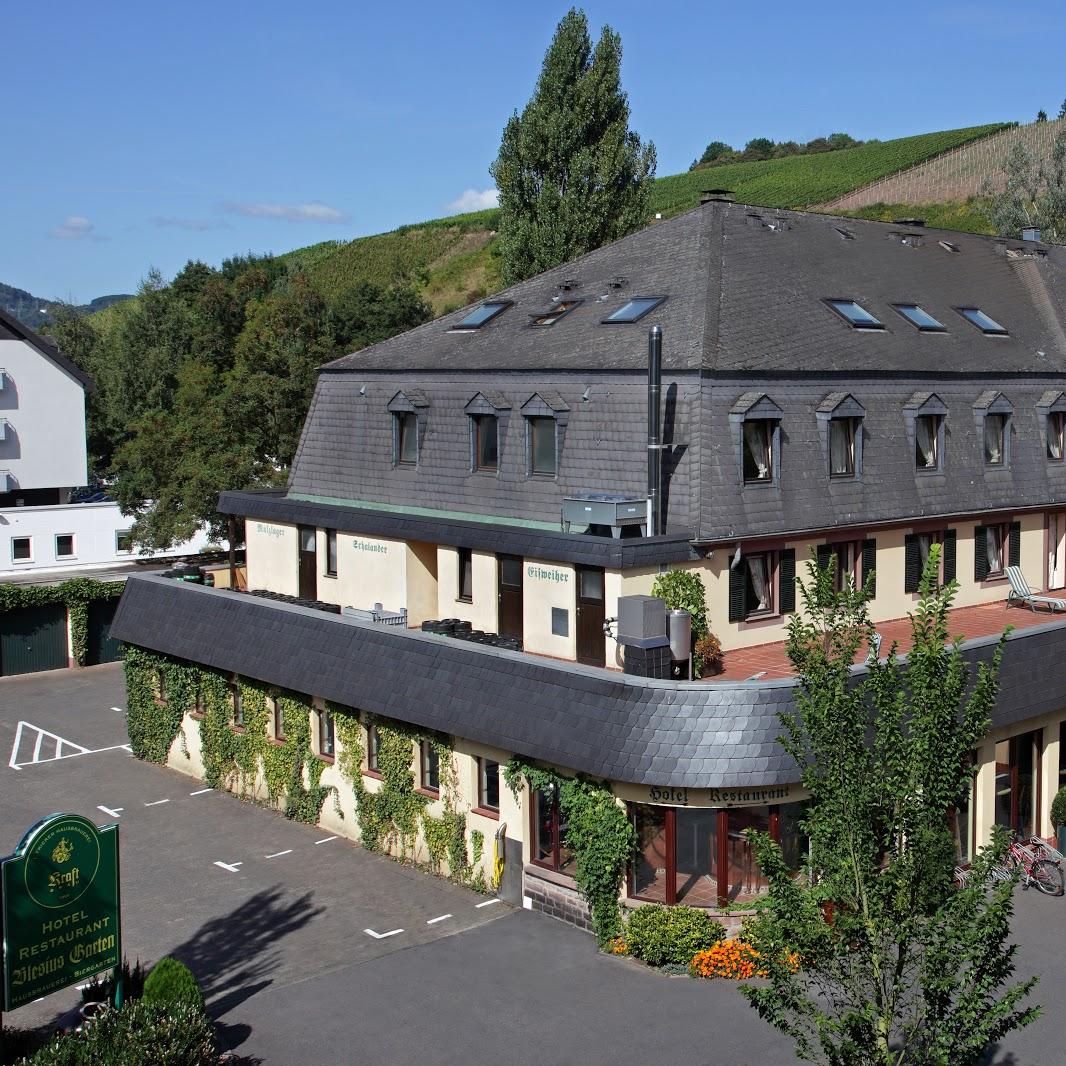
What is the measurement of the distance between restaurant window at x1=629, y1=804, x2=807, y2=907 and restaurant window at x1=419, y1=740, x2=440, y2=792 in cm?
507

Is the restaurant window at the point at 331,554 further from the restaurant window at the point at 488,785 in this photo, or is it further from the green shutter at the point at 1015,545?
the green shutter at the point at 1015,545

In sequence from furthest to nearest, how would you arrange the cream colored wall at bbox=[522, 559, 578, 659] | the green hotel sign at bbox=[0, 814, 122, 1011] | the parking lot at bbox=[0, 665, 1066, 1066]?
the cream colored wall at bbox=[522, 559, 578, 659], the parking lot at bbox=[0, 665, 1066, 1066], the green hotel sign at bbox=[0, 814, 122, 1011]

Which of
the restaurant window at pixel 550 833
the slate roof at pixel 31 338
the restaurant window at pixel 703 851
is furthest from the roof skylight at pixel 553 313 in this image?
the slate roof at pixel 31 338

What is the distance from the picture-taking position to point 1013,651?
22500 millimetres

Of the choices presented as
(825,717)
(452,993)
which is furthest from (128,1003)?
(825,717)

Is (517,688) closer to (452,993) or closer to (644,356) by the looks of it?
(452,993)

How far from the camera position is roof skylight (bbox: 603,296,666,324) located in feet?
88.4

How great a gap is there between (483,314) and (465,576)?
23.9ft

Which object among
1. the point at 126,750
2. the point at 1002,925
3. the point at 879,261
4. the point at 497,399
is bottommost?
the point at 126,750

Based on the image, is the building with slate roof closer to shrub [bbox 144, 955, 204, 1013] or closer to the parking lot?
the parking lot

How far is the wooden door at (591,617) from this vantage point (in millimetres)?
23547

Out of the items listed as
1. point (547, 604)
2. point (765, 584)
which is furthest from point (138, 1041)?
point (765, 584)

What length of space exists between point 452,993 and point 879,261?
815 inches

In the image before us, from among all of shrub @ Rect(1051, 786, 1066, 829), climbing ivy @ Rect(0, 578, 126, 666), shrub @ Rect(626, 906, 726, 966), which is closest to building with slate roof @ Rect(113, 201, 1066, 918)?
shrub @ Rect(1051, 786, 1066, 829)
